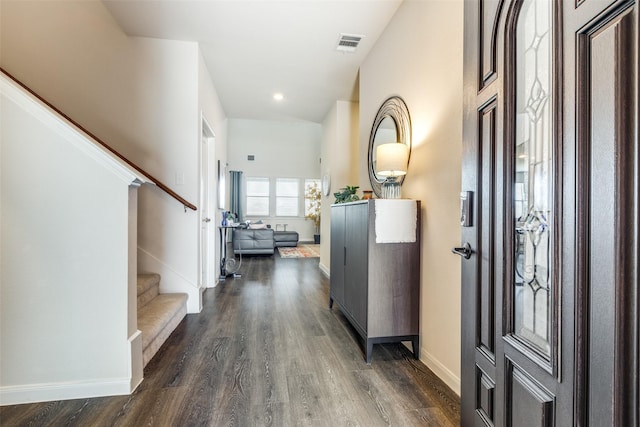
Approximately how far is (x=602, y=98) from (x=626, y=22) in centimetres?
13

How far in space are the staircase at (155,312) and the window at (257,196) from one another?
6.92m

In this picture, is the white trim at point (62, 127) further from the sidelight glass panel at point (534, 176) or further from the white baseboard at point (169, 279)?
the sidelight glass panel at point (534, 176)

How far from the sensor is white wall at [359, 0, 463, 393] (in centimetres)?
181

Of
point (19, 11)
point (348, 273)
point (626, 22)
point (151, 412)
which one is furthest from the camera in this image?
point (348, 273)

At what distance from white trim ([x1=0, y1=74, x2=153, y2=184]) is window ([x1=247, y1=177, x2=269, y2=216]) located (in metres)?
8.22

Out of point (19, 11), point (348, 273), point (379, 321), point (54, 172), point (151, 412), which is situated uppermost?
point (19, 11)

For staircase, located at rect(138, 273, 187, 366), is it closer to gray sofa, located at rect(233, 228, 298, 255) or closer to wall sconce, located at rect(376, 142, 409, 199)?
wall sconce, located at rect(376, 142, 409, 199)

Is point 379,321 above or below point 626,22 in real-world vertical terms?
below

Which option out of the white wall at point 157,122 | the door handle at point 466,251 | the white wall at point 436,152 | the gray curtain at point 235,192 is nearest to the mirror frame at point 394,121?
the white wall at point 436,152

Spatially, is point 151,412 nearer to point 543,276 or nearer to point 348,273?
point 348,273

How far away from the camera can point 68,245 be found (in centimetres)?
165

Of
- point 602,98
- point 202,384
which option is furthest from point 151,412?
point 602,98

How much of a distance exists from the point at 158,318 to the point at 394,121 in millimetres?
2470

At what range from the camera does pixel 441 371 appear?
1.92 meters
